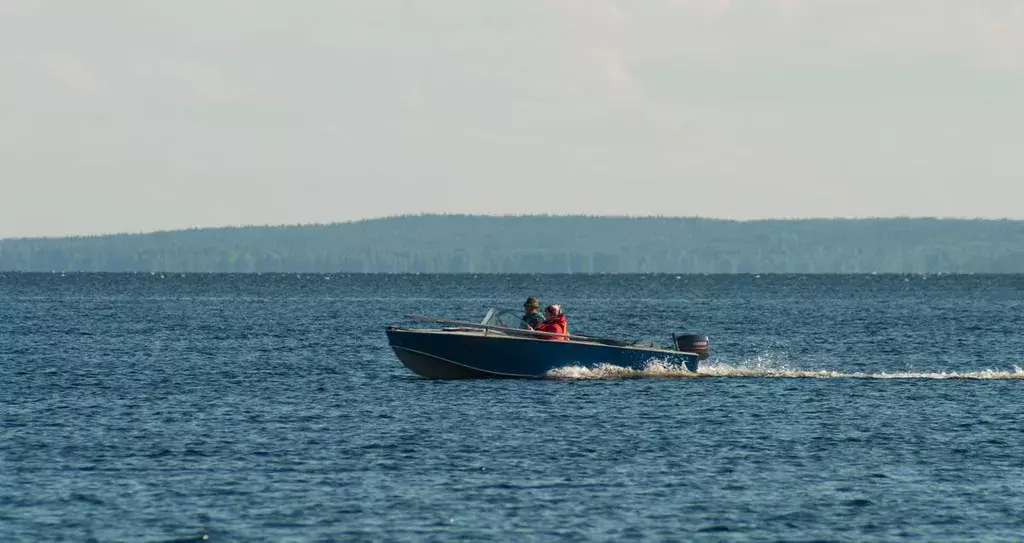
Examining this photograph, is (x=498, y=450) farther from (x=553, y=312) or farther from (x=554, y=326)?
(x=554, y=326)

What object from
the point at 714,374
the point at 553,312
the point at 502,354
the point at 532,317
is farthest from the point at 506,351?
the point at 714,374

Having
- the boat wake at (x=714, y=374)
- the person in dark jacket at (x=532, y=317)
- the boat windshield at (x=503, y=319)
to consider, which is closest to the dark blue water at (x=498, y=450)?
the boat wake at (x=714, y=374)

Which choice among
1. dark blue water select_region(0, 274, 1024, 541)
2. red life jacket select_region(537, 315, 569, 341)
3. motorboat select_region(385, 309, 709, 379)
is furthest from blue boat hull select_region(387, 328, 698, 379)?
dark blue water select_region(0, 274, 1024, 541)

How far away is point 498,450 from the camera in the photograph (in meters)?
29.4

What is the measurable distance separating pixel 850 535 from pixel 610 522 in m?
3.58

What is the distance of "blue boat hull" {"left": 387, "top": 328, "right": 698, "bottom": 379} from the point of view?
41312 mm

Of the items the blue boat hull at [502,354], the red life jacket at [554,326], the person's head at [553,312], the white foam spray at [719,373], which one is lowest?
the white foam spray at [719,373]

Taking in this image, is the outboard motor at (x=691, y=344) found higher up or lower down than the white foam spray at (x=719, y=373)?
higher up

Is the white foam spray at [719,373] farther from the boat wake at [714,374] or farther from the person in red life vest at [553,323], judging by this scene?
the person in red life vest at [553,323]

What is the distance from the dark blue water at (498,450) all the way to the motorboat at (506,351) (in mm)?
629

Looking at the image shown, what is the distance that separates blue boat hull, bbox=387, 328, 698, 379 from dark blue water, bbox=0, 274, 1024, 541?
0.63 meters

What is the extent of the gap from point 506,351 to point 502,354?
5.8 inches

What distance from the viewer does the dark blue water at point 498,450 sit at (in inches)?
877

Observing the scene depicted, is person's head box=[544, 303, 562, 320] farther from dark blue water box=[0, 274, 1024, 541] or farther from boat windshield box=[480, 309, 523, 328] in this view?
dark blue water box=[0, 274, 1024, 541]
